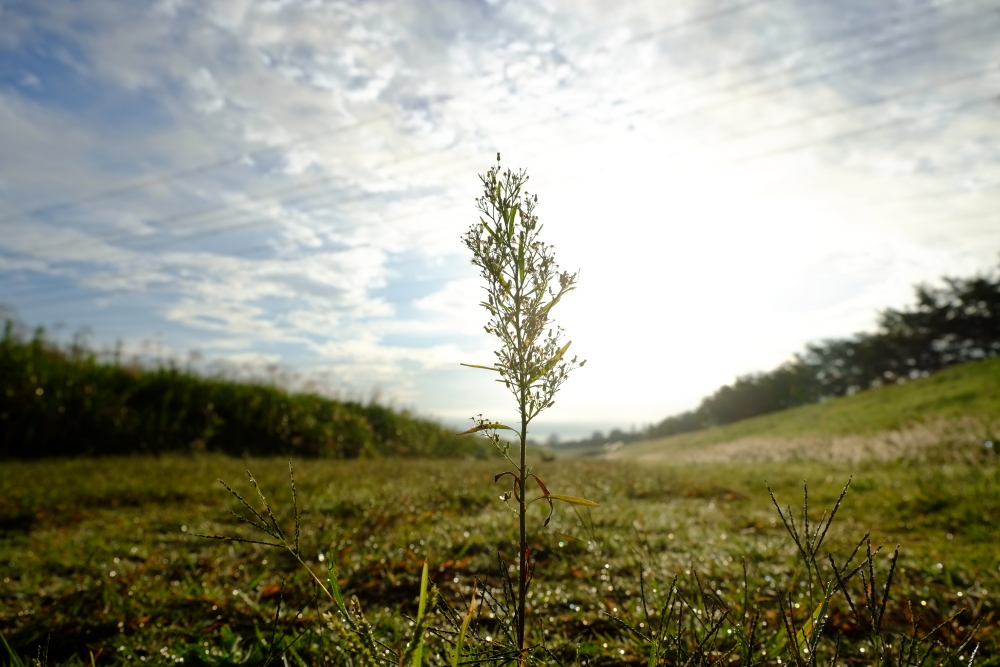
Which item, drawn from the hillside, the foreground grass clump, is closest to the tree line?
the hillside

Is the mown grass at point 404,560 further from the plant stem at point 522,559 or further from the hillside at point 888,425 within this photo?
the hillside at point 888,425

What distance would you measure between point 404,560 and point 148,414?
26.8 feet

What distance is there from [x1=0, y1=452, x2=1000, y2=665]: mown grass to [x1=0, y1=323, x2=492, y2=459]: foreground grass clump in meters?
2.52

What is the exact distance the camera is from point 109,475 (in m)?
6.51

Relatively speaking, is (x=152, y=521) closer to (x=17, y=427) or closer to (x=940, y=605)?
(x=940, y=605)

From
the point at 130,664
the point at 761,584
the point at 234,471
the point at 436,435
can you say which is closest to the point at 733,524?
the point at 761,584

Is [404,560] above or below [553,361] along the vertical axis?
below

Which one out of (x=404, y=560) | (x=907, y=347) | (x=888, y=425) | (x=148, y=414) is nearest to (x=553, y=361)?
(x=404, y=560)

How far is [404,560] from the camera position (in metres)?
3.14

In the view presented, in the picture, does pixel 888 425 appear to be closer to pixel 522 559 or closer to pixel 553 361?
pixel 553 361

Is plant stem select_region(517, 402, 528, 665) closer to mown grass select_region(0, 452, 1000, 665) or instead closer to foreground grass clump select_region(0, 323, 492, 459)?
mown grass select_region(0, 452, 1000, 665)

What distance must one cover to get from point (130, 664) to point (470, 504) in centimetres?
335

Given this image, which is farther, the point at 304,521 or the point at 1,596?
the point at 304,521

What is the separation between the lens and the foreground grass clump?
8.66 m
